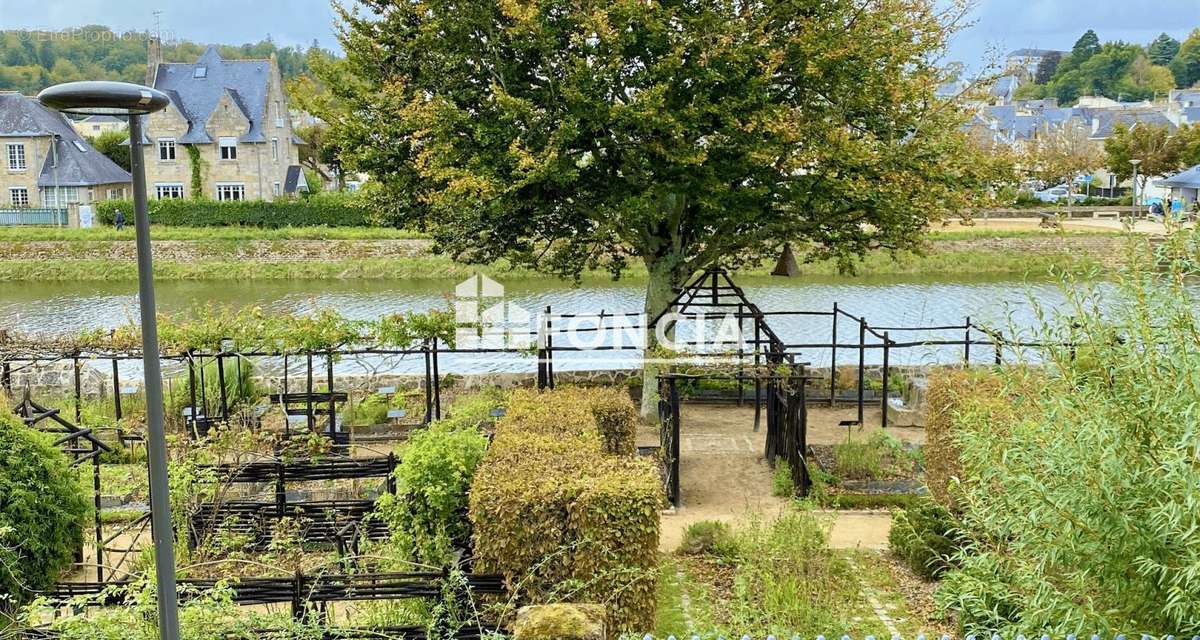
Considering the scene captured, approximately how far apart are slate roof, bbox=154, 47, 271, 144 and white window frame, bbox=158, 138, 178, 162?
56cm

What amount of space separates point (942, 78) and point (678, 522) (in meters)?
7.89

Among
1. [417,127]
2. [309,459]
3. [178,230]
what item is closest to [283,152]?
[178,230]

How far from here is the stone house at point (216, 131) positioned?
40.3 meters

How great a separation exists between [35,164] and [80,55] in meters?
36.8

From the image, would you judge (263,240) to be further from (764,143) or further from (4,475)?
(4,475)

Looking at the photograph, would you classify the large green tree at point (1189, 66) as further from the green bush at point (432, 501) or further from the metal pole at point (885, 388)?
the green bush at point (432, 501)

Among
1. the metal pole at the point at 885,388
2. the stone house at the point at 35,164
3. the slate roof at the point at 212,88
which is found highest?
the slate roof at the point at 212,88

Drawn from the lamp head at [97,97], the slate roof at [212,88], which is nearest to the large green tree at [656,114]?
the lamp head at [97,97]

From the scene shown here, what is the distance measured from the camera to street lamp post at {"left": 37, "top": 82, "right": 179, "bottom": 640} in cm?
366

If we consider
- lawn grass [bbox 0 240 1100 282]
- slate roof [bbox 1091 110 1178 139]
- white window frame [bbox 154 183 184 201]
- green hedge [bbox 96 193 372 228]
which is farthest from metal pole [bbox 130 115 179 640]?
slate roof [bbox 1091 110 1178 139]

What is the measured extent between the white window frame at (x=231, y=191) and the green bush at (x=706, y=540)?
36.1m

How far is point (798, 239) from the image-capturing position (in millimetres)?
14266

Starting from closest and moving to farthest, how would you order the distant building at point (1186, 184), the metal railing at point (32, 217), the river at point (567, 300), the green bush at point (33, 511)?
1. the green bush at point (33, 511)
2. the river at point (567, 300)
3. the distant building at point (1186, 184)
4. the metal railing at point (32, 217)

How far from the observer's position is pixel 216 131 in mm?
40594
